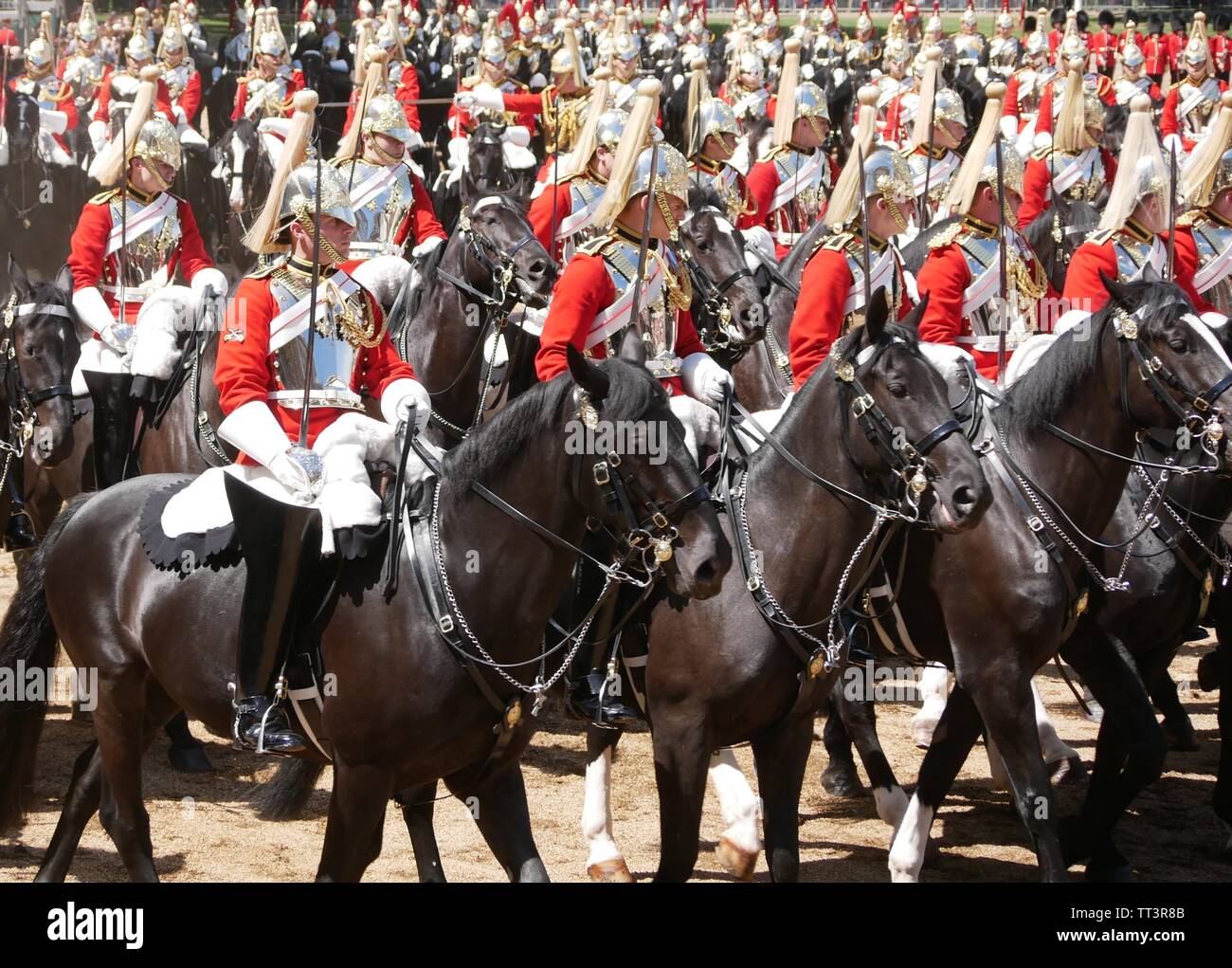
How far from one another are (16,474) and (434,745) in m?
4.23

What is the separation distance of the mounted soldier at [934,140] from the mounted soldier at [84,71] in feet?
35.6

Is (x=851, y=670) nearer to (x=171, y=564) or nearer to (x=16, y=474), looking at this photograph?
(x=171, y=564)

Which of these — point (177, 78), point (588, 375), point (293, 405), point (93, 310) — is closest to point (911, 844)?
point (588, 375)

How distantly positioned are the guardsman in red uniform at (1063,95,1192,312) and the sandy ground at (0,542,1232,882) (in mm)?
2252

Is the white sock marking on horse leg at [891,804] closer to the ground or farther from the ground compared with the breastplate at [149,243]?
closer to the ground

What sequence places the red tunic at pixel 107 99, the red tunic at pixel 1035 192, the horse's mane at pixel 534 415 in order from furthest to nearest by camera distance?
the red tunic at pixel 107 99, the red tunic at pixel 1035 192, the horse's mane at pixel 534 415

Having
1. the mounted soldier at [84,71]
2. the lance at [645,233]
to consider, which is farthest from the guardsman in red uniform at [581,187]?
the mounted soldier at [84,71]

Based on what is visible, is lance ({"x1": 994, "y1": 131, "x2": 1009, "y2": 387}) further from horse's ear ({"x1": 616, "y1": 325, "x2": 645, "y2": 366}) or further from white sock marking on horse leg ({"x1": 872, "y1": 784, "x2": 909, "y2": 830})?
horse's ear ({"x1": 616, "y1": 325, "x2": 645, "y2": 366})

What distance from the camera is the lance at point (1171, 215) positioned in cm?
787

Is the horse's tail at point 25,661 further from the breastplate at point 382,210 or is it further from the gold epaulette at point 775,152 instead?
the gold epaulette at point 775,152

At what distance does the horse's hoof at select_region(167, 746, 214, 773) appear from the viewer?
819 centimetres

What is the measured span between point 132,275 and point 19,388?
0.96 m

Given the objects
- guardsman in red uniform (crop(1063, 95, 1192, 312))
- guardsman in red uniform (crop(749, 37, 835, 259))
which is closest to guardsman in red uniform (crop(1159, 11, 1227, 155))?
guardsman in red uniform (crop(749, 37, 835, 259))
